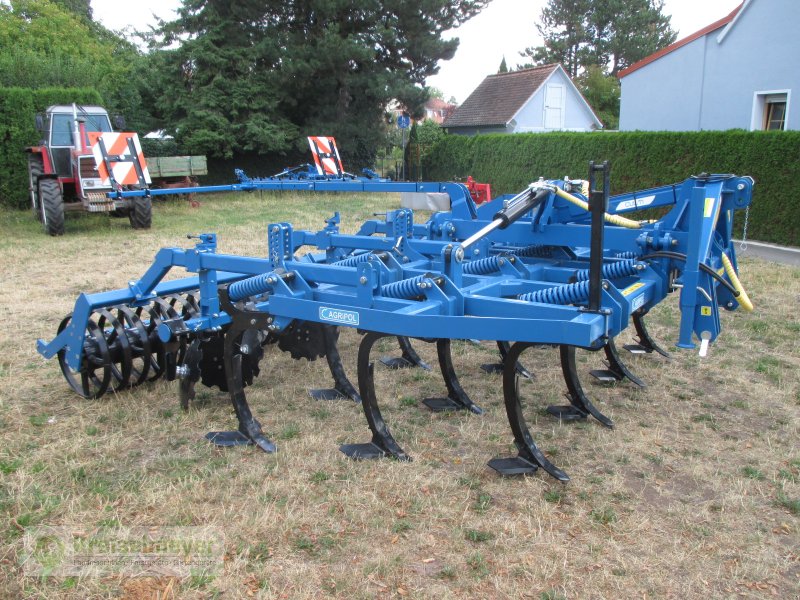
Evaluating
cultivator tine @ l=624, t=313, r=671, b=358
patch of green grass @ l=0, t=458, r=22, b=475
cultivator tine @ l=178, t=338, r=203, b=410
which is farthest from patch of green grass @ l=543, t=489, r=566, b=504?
patch of green grass @ l=0, t=458, r=22, b=475

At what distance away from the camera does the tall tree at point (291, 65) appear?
18.3m

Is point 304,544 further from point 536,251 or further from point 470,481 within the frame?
point 536,251

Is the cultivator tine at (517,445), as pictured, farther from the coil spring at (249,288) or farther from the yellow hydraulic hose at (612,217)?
the coil spring at (249,288)

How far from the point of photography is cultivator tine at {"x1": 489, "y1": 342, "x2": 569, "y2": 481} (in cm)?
317

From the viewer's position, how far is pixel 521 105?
24859mm

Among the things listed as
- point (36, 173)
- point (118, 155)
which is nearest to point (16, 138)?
point (36, 173)

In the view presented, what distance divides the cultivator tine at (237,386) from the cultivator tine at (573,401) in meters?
1.66

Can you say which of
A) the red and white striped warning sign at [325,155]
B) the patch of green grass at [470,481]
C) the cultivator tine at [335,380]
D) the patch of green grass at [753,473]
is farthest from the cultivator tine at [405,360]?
the red and white striped warning sign at [325,155]

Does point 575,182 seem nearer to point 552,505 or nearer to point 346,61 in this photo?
point 552,505

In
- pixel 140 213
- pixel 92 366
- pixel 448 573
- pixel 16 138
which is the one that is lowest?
→ pixel 448 573

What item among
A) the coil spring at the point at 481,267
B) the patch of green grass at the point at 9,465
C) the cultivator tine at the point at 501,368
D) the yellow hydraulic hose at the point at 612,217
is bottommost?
the patch of green grass at the point at 9,465

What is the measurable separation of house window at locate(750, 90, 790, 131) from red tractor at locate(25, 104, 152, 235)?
34.5ft
